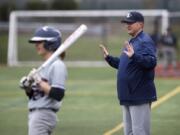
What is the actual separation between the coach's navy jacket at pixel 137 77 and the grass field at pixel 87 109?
361 centimetres

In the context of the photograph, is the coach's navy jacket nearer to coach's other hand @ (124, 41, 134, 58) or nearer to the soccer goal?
coach's other hand @ (124, 41, 134, 58)

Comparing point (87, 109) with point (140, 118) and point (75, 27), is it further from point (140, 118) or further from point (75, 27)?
point (75, 27)

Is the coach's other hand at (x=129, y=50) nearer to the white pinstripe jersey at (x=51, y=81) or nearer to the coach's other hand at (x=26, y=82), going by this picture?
the white pinstripe jersey at (x=51, y=81)

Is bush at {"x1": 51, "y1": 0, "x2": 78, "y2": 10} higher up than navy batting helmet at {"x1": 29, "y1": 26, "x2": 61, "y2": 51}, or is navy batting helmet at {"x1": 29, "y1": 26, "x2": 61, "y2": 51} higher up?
navy batting helmet at {"x1": 29, "y1": 26, "x2": 61, "y2": 51}

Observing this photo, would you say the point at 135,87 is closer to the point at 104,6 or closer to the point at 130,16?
the point at 130,16

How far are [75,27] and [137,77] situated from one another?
2510 centimetres

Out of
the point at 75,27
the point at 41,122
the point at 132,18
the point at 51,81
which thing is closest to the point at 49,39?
the point at 51,81

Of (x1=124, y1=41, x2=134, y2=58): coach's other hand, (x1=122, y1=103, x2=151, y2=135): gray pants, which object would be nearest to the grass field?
(x1=122, y1=103, x2=151, y2=135): gray pants

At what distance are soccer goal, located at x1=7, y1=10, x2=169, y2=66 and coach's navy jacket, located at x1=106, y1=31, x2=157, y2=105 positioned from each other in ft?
74.3

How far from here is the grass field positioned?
41.0ft

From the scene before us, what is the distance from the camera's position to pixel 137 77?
8297 millimetres

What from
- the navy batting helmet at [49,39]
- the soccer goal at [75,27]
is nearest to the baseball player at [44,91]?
the navy batting helmet at [49,39]

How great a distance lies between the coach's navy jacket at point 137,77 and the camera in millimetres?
8227

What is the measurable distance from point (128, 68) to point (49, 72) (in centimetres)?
173
